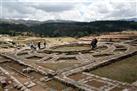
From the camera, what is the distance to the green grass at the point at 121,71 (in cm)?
1452

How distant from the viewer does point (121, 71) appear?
16078 millimetres

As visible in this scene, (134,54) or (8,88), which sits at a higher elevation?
(134,54)

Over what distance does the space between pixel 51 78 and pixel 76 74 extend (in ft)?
6.16

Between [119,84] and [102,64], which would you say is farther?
[102,64]

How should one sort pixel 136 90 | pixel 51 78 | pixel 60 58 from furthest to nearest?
pixel 60 58 < pixel 51 78 < pixel 136 90

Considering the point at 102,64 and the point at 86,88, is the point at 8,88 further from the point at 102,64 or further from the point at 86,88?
the point at 102,64

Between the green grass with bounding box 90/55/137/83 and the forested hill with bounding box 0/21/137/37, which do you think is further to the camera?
the forested hill with bounding box 0/21/137/37

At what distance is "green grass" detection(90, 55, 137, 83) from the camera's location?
14.5 meters

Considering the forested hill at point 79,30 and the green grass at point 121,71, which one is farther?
the forested hill at point 79,30

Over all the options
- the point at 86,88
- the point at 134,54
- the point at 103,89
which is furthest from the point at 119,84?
the point at 134,54

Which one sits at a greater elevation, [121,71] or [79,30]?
[121,71]

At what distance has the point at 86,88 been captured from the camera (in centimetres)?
1276

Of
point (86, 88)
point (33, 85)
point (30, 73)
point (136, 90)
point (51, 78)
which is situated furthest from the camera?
point (30, 73)

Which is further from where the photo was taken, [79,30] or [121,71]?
[79,30]
